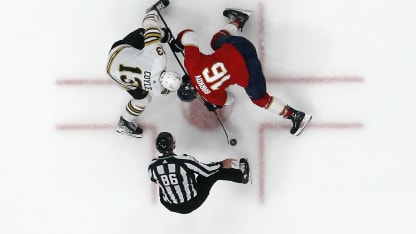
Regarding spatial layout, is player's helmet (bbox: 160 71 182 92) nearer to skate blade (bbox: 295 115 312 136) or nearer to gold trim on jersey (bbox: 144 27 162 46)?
gold trim on jersey (bbox: 144 27 162 46)

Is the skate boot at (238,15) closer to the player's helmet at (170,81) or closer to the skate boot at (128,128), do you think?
the player's helmet at (170,81)

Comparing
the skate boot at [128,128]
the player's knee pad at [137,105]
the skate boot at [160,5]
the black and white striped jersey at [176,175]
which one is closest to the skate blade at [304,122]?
the black and white striped jersey at [176,175]

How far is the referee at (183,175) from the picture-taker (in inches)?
159

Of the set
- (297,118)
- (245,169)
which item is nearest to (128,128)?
(245,169)

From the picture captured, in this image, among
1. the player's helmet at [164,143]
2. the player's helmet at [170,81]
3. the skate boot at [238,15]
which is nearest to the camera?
the player's helmet at [170,81]

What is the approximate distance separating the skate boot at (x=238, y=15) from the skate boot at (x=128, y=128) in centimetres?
141

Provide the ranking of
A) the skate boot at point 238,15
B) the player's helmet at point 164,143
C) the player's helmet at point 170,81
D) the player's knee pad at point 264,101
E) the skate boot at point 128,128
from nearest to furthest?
the player's helmet at point 170,81, the player's helmet at point 164,143, the player's knee pad at point 264,101, the skate boot at point 238,15, the skate boot at point 128,128

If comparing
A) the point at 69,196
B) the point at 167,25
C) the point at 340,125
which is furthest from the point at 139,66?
the point at 340,125

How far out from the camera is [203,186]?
436 centimetres

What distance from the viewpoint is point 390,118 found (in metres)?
4.62

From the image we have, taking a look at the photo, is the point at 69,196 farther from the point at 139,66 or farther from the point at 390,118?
the point at 390,118

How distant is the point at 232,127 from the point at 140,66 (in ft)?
4.12

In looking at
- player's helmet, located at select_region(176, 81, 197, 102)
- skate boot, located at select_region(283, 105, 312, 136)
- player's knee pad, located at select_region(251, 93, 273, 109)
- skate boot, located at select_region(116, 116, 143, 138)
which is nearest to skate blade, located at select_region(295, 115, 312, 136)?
skate boot, located at select_region(283, 105, 312, 136)

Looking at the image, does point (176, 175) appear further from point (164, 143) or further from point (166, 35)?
point (166, 35)
